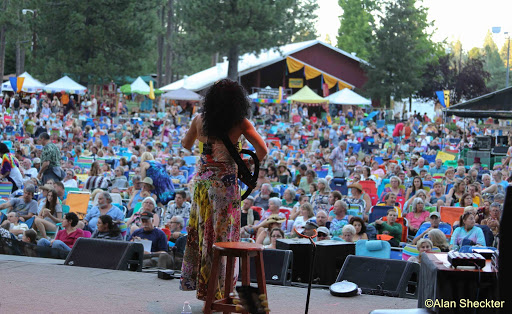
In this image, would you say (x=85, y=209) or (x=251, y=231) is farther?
(x=85, y=209)

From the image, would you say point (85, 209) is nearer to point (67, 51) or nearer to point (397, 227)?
point (397, 227)

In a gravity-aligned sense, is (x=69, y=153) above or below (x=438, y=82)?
below

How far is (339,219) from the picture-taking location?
964 cm

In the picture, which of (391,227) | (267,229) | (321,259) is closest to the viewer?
(321,259)

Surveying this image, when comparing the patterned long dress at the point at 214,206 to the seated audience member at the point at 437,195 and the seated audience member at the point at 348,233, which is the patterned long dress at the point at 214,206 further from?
the seated audience member at the point at 437,195

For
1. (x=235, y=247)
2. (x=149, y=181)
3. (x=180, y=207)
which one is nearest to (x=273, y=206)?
(x=180, y=207)

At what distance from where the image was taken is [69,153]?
60.5 ft

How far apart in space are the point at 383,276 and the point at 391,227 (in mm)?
3475

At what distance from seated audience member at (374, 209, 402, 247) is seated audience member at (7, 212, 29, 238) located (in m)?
4.65

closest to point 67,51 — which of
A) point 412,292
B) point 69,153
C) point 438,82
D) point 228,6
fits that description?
point 228,6

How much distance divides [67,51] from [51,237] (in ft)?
98.4

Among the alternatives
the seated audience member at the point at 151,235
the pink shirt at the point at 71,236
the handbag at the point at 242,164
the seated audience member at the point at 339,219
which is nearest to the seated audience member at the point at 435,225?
the seated audience member at the point at 339,219

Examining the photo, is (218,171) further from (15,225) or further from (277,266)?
(15,225)

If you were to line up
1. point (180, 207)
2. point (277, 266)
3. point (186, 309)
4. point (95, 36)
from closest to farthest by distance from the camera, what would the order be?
point (186, 309), point (277, 266), point (180, 207), point (95, 36)
